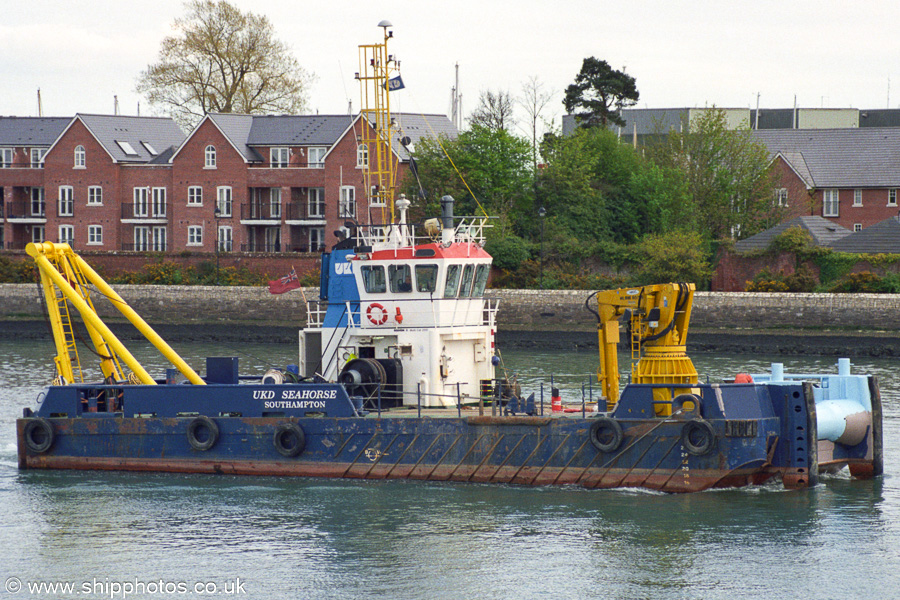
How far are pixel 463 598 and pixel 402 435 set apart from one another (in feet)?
15.2

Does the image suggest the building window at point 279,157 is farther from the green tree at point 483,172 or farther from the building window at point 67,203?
the building window at point 67,203

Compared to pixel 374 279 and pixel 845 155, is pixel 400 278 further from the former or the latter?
pixel 845 155

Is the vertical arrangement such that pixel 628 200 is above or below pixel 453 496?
above

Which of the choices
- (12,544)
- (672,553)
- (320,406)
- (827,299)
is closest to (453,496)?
(320,406)

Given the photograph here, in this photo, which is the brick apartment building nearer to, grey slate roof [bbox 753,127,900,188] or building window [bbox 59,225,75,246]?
building window [bbox 59,225,75,246]

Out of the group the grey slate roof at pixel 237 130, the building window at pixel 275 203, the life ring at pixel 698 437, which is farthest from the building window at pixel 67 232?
Answer: the life ring at pixel 698 437

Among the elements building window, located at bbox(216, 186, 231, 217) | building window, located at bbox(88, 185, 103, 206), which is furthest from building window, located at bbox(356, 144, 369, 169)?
building window, located at bbox(88, 185, 103, 206)

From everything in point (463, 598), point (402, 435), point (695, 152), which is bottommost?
point (463, 598)

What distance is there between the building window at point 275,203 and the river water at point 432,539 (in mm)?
38698

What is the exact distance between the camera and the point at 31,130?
63.9 meters

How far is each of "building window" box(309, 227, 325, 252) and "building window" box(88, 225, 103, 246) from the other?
11.6m

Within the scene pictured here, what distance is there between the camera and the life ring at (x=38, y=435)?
19391 millimetres

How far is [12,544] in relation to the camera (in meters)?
15.7

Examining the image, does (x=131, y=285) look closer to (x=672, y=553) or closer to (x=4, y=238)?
(x=4, y=238)
